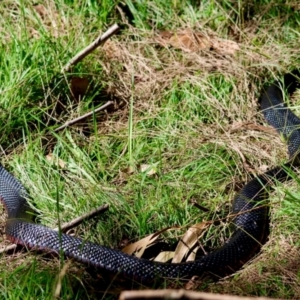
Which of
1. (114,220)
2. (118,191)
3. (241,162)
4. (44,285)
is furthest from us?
(241,162)

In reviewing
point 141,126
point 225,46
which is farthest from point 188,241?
point 225,46

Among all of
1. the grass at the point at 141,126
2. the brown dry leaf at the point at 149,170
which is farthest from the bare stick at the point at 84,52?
the brown dry leaf at the point at 149,170

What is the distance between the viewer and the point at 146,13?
5.07 metres

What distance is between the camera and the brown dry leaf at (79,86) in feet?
14.3

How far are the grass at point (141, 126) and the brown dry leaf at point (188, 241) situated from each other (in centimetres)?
7

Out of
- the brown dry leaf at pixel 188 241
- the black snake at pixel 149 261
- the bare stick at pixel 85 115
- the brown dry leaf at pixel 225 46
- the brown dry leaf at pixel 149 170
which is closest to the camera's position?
the black snake at pixel 149 261

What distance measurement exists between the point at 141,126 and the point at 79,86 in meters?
0.52

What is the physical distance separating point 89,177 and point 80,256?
0.69 m

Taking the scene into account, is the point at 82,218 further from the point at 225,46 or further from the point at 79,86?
the point at 225,46

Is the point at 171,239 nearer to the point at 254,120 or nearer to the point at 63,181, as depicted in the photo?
the point at 63,181

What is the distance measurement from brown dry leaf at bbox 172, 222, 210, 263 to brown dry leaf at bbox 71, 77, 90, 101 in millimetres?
1469

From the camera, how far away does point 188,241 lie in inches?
129

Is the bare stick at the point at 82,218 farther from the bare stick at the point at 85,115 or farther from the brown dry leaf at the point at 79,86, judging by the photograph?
the brown dry leaf at the point at 79,86

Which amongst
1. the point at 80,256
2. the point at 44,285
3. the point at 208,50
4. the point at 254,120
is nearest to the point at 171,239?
the point at 80,256
